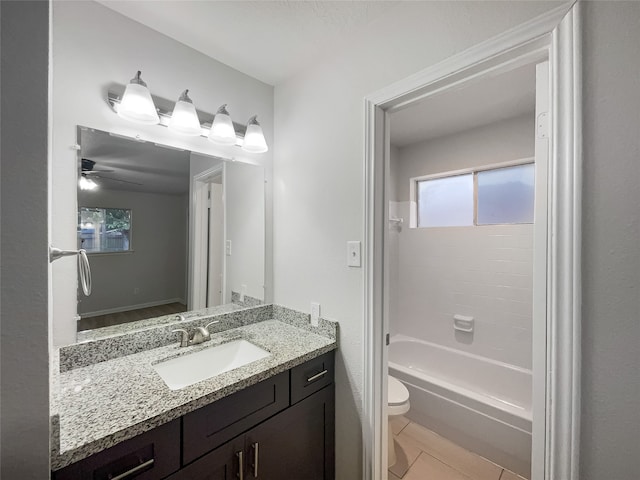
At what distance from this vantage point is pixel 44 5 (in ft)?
Answer: 1.55

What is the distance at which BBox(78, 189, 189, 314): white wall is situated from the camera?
3.95 ft

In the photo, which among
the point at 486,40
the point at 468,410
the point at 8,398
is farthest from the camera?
the point at 468,410

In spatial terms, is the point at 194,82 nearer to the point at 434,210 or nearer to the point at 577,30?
the point at 577,30

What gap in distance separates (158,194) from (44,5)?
105 centimetres

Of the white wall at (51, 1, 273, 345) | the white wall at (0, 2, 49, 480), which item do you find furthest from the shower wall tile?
the white wall at (0, 2, 49, 480)

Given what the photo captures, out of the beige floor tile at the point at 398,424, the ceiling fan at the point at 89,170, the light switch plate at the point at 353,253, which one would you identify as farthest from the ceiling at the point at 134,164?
the beige floor tile at the point at 398,424

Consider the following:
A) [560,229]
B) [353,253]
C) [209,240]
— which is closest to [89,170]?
[209,240]

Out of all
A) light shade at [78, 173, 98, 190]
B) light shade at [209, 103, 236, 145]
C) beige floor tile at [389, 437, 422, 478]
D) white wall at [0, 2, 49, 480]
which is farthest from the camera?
beige floor tile at [389, 437, 422, 478]

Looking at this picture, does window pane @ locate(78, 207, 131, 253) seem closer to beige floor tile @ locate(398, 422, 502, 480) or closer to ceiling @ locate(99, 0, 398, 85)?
ceiling @ locate(99, 0, 398, 85)

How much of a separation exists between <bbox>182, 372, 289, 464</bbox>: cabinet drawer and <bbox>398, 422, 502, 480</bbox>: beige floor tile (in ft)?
4.41

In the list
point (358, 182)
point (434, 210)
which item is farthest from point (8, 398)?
point (434, 210)

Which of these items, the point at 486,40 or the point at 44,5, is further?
the point at 486,40

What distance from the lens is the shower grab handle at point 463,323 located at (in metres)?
2.45

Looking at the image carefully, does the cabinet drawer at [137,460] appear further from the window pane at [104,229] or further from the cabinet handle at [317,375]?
the window pane at [104,229]
